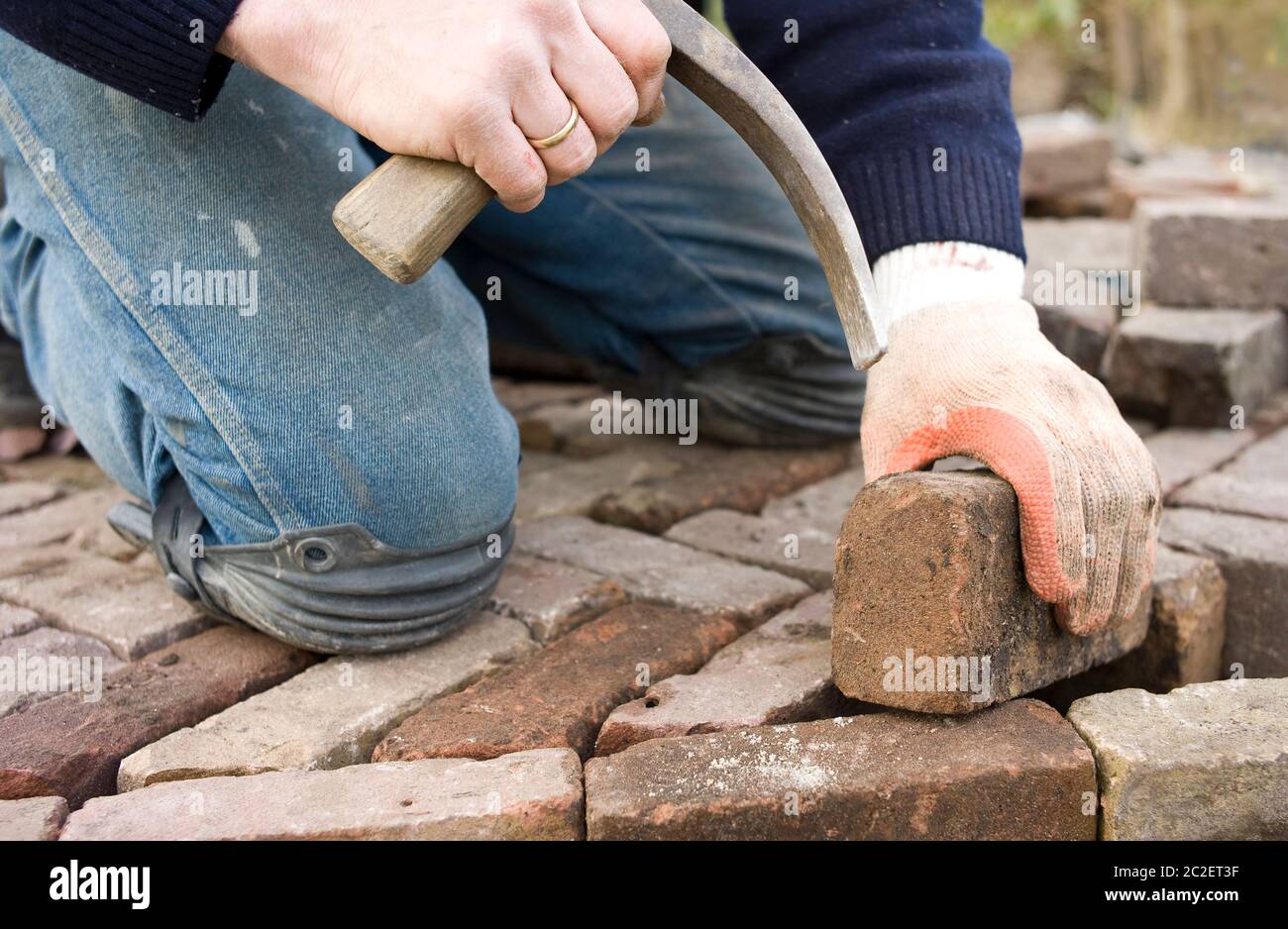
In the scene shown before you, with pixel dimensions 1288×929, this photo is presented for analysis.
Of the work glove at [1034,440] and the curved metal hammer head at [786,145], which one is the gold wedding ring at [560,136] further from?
the work glove at [1034,440]

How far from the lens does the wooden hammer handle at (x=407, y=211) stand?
1.36 meters

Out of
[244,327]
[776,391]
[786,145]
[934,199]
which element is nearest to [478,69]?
[786,145]

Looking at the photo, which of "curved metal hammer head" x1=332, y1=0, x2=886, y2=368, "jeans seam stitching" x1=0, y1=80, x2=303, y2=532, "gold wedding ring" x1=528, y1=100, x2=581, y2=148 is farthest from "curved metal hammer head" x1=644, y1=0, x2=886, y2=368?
"jeans seam stitching" x1=0, y1=80, x2=303, y2=532

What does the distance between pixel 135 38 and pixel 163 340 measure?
0.46m

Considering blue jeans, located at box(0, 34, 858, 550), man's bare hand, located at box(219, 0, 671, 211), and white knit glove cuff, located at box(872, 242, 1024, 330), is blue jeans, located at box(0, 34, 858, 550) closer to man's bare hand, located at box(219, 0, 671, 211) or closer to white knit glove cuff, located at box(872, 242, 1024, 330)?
man's bare hand, located at box(219, 0, 671, 211)

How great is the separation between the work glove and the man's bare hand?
59 centimetres

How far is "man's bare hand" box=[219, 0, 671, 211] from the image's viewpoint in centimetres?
136

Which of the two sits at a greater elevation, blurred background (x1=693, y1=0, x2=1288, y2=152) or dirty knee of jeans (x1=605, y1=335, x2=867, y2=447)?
blurred background (x1=693, y1=0, x2=1288, y2=152)

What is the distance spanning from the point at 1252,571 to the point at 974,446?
31.8 inches

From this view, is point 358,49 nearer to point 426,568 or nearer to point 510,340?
point 426,568

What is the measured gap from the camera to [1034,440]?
1.53m

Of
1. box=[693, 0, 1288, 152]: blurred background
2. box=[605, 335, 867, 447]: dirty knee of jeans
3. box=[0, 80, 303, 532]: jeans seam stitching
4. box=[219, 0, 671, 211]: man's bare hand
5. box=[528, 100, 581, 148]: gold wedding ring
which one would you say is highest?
box=[693, 0, 1288, 152]: blurred background

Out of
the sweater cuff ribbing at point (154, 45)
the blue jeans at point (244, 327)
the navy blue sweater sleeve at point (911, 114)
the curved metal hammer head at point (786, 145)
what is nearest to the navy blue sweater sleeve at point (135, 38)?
the sweater cuff ribbing at point (154, 45)
